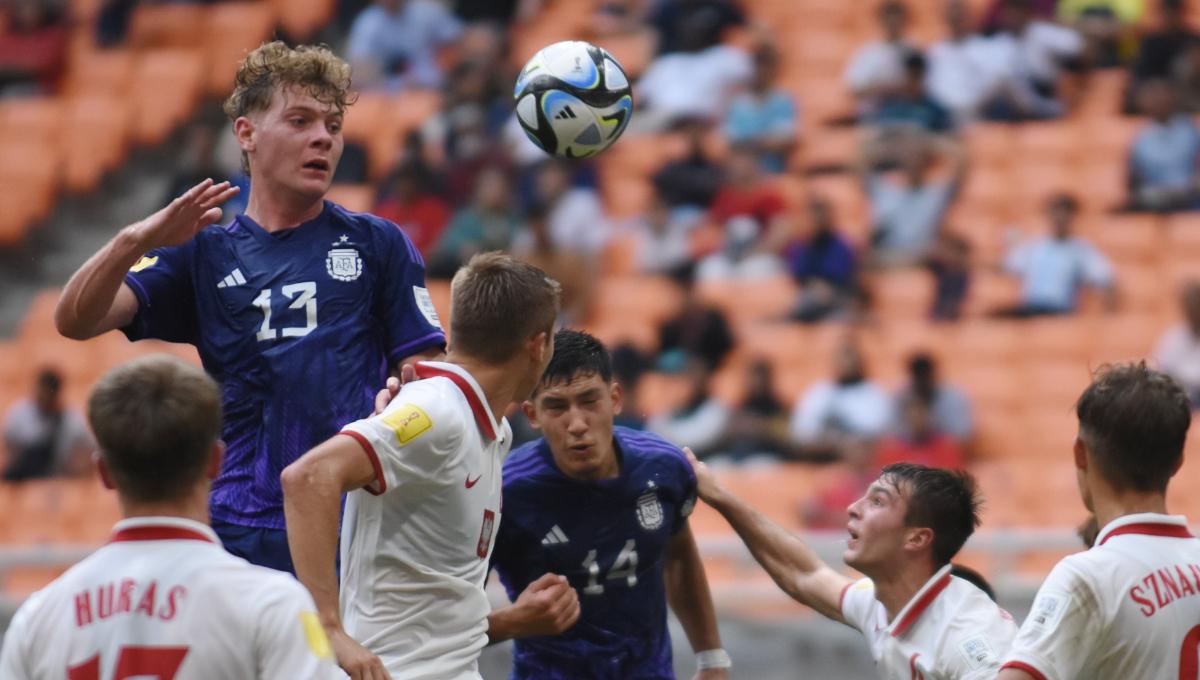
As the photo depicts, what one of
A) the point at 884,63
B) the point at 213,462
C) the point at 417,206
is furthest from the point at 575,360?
the point at 884,63

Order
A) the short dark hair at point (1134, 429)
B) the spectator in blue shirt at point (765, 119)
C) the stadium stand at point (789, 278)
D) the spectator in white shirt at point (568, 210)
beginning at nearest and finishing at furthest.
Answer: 1. the short dark hair at point (1134, 429)
2. the stadium stand at point (789, 278)
3. the spectator in white shirt at point (568, 210)
4. the spectator in blue shirt at point (765, 119)

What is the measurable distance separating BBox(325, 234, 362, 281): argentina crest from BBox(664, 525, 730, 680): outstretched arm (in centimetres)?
159

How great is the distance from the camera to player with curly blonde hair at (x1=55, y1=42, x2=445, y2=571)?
17.2 ft

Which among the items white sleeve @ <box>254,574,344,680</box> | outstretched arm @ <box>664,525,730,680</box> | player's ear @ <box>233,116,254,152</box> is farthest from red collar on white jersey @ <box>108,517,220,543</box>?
outstretched arm @ <box>664,525,730,680</box>

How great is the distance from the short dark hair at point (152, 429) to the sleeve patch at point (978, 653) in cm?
249

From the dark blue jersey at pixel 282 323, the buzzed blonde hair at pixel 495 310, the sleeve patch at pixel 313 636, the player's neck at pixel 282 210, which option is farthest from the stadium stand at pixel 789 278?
the sleeve patch at pixel 313 636

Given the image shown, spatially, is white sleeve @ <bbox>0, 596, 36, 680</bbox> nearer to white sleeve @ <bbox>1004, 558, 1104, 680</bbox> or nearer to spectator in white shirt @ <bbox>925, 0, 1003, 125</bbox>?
white sleeve @ <bbox>1004, 558, 1104, 680</bbox>

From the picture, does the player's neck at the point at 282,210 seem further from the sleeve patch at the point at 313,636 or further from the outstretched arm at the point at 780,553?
the sleeve patch at the point at 313,636

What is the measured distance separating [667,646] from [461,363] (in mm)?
1650

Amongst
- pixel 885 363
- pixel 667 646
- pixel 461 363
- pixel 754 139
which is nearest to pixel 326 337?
pixel 461 363

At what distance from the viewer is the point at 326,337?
5.31m

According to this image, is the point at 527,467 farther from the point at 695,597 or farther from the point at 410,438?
the point at 410,438

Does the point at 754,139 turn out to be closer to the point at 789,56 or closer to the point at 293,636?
the point at 789,56

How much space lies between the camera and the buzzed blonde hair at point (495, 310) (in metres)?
4.92
